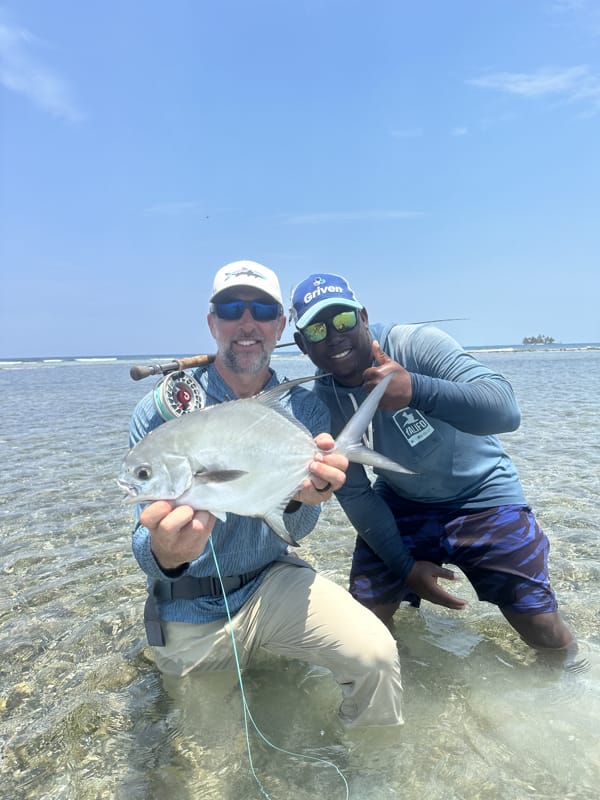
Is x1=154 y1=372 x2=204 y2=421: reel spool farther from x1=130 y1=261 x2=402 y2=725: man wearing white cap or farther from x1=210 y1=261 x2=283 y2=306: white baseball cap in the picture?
x1=210 y1=261 x2=283 y2=306: white baseball cap

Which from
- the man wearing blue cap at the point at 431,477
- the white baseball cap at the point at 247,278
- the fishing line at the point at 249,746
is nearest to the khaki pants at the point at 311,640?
the fishing line at the point at 249,746

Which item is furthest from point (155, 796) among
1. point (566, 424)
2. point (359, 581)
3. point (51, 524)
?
point (566, 424)

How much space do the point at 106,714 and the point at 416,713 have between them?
1.83 m

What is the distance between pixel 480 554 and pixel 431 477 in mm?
595

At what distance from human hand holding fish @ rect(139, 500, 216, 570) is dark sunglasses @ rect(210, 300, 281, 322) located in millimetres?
1380

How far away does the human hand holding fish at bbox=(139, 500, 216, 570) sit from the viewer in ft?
7.61

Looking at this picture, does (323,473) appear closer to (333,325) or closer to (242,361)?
(242,361)

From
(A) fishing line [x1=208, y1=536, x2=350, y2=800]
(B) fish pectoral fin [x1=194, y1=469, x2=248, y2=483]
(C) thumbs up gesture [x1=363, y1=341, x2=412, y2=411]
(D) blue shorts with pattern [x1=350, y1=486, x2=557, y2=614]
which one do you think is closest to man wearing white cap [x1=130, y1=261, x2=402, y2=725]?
(A) fishing line [x1=208, y1=536, x2=350, y2=800]

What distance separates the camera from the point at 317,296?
3479mm

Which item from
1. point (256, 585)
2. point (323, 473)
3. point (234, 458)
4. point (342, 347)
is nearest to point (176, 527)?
point (234, 458)

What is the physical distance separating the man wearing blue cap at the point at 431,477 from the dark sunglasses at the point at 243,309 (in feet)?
0.74

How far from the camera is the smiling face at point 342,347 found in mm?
3457

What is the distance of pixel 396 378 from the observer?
124 inches

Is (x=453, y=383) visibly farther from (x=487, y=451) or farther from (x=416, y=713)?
(x=416, y=713)
